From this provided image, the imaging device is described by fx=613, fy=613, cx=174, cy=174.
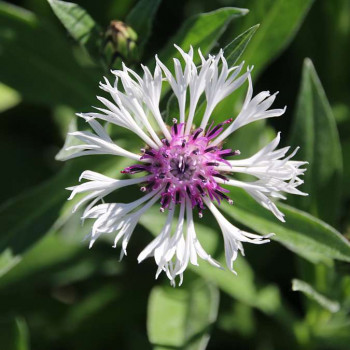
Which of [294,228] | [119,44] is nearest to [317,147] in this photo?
[294,228]

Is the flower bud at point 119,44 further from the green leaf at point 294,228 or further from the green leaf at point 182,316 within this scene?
the green leaf at point 182,316

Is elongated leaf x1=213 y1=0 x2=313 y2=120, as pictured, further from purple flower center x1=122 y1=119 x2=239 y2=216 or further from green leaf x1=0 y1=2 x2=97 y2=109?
green leaf x1=0 y1=2 x2=97 y2=109

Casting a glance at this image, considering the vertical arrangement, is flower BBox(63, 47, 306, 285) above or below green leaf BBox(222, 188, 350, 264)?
above

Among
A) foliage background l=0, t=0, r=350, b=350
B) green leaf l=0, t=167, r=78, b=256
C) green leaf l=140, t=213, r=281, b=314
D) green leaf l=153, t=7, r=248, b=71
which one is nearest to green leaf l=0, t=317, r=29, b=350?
foliage background l=0, t=0, r=350, b=350

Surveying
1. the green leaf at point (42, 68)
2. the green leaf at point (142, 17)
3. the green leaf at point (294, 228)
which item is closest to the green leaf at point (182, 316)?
the green leaf at point (294, 228)

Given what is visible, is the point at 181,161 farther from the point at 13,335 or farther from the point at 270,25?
the point at 13,335

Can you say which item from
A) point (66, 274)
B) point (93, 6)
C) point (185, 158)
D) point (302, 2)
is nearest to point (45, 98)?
point (93, 6)

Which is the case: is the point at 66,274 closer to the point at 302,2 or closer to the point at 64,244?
the point at 64,244

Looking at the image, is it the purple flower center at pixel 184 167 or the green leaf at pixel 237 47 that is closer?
the green leaf at pixel 237 47
